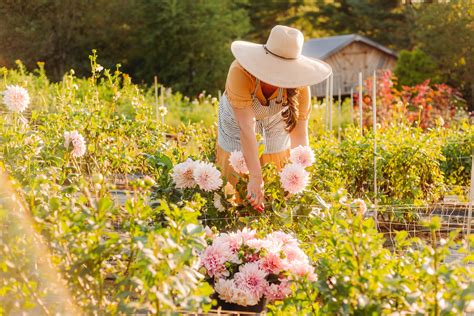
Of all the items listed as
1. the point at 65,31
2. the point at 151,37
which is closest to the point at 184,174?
the point at 151,37

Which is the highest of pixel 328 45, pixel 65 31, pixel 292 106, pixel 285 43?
pixel 285 43

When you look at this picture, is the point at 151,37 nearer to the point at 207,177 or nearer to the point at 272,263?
the point at 207,177

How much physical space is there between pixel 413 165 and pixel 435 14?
15.0 metres

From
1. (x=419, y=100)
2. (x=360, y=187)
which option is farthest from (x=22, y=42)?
(x=360, y=187)

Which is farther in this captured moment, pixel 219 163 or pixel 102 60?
pixel 102 60

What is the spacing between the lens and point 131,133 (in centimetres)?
378

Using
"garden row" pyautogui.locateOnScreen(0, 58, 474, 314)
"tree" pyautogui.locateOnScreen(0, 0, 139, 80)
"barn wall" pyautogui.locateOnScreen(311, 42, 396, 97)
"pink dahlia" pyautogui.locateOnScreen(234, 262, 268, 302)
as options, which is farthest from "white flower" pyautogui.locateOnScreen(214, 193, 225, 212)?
"barn wall" pyautogui.locateOnScreen(311, 42, 396, 97)

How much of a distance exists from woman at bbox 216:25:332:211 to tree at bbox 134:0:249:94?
18548mm

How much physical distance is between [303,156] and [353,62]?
20413 mm

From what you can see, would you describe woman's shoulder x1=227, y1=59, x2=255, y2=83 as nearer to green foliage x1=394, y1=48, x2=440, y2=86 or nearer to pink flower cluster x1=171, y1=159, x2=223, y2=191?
pink flower cluster x1=171, y1=159, x2=223, y2=191

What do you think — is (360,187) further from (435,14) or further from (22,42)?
(22,42)

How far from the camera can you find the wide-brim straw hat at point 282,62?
2635 millimetres

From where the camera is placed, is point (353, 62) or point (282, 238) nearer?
point (282, 238)

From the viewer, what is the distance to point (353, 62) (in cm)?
2256
